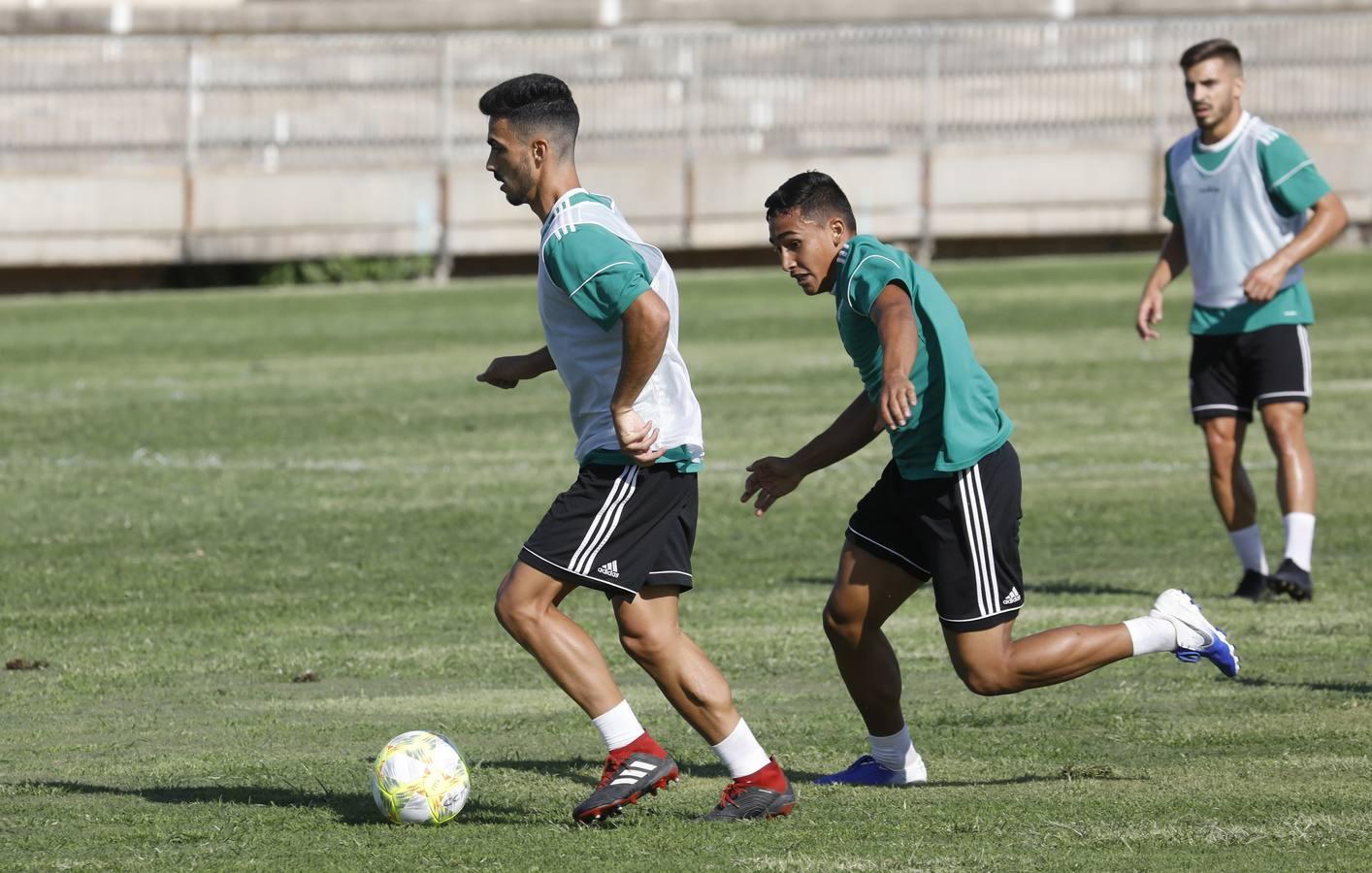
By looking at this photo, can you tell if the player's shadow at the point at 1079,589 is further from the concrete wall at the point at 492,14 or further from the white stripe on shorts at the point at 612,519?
the concrete wall at the point at 492,14

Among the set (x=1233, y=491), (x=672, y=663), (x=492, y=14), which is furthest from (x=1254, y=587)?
(x=492, y=14)

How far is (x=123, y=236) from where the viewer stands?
81.8ft

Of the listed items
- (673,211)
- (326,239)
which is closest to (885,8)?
(673,211)

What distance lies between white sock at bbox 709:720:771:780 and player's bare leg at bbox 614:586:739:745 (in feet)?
0.07

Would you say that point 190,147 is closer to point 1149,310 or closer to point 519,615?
point 1149,310

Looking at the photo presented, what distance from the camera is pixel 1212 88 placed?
923 cm

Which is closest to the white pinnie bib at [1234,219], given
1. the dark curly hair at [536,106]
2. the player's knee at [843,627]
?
the player's knee at [843,627]

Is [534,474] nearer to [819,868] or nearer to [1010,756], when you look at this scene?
[1010,756]

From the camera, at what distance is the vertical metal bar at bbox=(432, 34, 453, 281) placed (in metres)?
25.4

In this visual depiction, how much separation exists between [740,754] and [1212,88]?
467 centimetres

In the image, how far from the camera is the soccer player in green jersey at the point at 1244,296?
9.24m

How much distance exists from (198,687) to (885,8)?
3096 cm

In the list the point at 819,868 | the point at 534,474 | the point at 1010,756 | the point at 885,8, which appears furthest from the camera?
the point at 885,8

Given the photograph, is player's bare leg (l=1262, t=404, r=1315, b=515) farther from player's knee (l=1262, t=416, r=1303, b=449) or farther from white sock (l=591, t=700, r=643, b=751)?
white sock (l=591, t=700, r=643, b=751)
